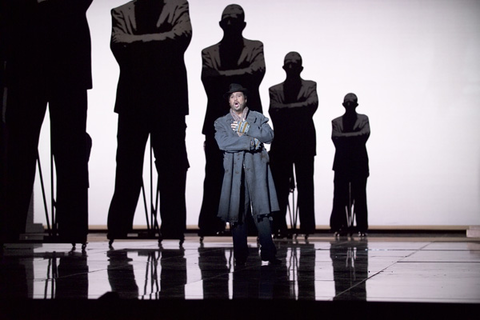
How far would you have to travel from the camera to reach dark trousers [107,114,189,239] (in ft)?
29.5

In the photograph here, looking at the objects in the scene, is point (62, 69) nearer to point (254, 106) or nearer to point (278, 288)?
point (254, 106)

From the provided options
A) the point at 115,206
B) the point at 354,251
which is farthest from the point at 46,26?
the point at 354,251

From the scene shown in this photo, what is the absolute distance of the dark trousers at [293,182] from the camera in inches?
426

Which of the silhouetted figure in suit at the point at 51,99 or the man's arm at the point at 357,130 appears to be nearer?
the silhouetted figure in suit at the point at 51,99

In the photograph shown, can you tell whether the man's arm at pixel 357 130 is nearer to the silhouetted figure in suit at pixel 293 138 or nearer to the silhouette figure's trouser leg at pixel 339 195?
the silhouetted figure in suit at pixel 293 138

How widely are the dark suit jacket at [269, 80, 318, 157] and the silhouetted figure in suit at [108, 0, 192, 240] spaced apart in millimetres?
2142

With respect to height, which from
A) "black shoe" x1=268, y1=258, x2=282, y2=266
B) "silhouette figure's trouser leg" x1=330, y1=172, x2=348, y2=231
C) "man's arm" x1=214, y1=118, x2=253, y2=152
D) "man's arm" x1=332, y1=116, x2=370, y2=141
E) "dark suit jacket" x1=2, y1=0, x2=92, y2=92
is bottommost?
"black shoe" x1=268, y1=258, x2=282, y2=266

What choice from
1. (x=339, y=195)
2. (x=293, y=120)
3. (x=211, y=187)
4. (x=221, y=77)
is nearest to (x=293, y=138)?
(x=293, y=120)

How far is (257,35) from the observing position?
1096cm

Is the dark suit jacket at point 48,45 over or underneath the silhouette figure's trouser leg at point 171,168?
over

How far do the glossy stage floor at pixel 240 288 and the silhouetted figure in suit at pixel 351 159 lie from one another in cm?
436

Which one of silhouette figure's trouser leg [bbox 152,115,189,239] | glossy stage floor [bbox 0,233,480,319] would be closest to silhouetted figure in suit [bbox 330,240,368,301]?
glossy stage floor [bbox 0,233,480,319]

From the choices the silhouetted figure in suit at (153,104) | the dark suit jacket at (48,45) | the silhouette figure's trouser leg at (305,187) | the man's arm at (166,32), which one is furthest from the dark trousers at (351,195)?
the dark suit jacket at (48,45)

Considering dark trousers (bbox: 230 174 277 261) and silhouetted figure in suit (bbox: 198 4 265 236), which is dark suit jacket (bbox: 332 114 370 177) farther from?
dark trousers (bbox: 230 174 277 261)
